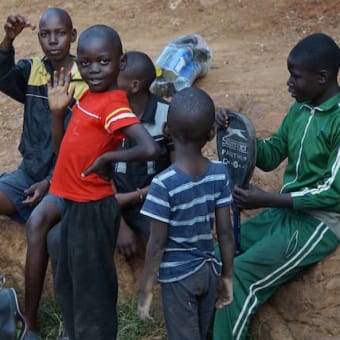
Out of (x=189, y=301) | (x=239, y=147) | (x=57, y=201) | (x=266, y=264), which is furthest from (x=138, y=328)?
(x=239, y=147)

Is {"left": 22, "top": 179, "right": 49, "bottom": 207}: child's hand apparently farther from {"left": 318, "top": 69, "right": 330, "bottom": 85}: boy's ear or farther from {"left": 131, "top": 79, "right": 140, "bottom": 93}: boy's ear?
{"left": 318, "top": 69, "right": 330, "bottom": 85}: boy's ear

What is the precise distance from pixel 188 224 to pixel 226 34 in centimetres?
521

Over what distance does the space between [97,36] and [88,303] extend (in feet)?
3.86

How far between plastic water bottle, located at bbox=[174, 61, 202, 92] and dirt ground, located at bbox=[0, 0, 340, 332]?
129 mm

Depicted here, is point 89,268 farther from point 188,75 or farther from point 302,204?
point 188,75

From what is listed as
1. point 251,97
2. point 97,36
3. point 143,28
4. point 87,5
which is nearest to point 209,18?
point 143,28

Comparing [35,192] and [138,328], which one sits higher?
[35,192]

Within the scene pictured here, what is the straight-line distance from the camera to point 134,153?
3.35 meters

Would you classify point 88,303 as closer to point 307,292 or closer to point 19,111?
point 307,292

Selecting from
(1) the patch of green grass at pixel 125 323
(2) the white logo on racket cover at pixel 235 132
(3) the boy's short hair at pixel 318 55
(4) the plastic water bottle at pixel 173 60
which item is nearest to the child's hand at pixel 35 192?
(1) the patch of green grass at pixel 125 323

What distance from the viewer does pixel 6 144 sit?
5.82 metres

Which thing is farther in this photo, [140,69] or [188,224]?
[140,69]

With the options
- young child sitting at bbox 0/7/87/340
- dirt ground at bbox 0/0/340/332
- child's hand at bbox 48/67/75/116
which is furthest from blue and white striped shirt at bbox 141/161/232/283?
dirt ground at bbox 0/0/340/332

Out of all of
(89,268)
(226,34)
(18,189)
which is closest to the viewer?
(89,268)
